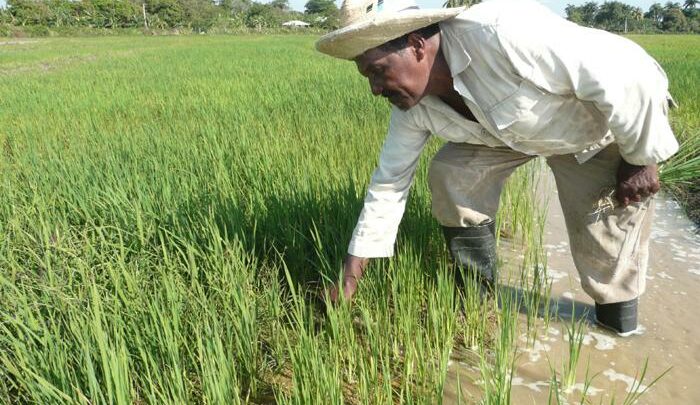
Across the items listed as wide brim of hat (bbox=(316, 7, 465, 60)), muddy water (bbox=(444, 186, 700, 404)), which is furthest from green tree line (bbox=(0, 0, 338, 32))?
wide brim of hat (bbox=(316, 7, 465, 60))

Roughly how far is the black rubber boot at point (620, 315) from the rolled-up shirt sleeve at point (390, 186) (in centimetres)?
78

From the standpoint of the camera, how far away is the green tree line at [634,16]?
1919 inches

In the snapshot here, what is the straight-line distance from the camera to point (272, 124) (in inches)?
141

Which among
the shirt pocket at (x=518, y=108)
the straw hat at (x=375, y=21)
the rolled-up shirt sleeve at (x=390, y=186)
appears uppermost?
the straw hat at (x=375, y=21)

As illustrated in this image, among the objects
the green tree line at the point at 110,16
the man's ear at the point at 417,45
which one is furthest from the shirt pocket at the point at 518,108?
the green tree line at the point at 110,16

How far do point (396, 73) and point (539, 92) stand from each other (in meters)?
0.38

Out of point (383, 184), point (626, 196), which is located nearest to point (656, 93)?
point (626, 196)

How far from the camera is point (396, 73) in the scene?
128 cm

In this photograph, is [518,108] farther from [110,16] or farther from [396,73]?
[110,16]

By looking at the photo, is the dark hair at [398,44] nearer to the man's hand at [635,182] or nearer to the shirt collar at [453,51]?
the shirt collar at [453,51]

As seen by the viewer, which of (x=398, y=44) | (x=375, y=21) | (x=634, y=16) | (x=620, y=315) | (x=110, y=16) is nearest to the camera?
(x=375, y=21)

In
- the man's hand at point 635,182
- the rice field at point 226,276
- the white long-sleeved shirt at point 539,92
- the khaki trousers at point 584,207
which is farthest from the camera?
Result: the khaki trousers at point 584,207

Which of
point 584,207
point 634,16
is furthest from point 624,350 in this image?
point 634,16

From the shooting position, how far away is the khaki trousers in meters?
1.60
